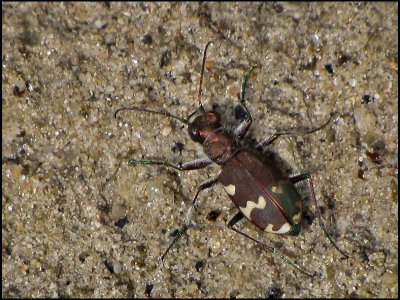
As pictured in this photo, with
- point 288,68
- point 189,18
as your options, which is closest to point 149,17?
point 189,18

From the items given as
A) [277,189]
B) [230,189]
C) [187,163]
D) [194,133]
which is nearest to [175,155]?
[187,163]

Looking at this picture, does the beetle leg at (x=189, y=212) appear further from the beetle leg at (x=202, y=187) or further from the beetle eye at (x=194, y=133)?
the beetle eye at (x=194, y=133)

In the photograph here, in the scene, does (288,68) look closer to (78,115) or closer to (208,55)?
(208,55)

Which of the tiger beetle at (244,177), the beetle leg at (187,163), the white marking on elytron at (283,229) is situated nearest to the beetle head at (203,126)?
the tiger beetle at (244,177)

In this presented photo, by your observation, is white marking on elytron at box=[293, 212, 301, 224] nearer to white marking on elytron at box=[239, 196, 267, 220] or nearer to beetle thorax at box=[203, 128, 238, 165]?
white marking on elytron at box=[239, 196, 267, 220]

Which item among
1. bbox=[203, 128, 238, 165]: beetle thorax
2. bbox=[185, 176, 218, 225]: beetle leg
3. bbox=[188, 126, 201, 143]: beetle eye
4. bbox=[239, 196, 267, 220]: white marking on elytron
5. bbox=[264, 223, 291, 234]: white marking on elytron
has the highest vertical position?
bbox=[188, 126, 201, 143]: beetle eye

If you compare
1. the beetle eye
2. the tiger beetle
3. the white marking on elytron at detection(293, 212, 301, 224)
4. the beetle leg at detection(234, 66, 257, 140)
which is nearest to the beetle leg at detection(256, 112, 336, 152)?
the tiger beetle

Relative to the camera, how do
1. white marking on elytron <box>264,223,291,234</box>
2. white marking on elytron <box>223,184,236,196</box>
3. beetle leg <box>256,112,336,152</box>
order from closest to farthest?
white marking on elytron <box>264,223,291,234</box> → white marking on elytron <box>223,184,236,196</box> → beetle leg <box>256,112,336,152</box>

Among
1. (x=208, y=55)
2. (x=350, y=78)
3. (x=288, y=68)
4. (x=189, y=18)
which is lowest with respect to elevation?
(x=350, y=78)
